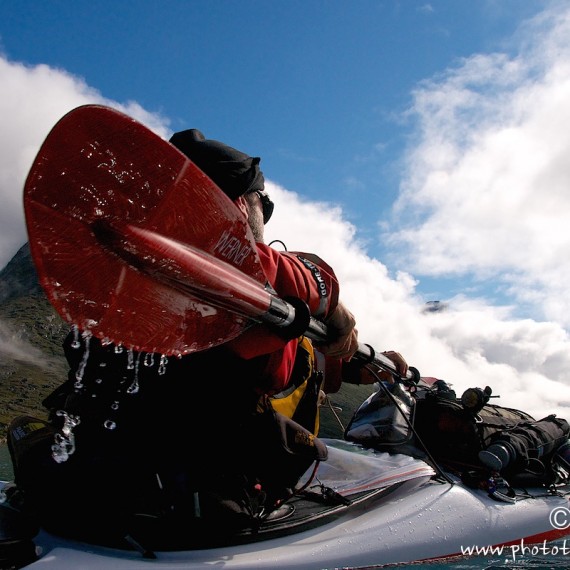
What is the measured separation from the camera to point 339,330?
11.1ft

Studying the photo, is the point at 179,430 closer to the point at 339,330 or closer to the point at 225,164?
the point at 339,330

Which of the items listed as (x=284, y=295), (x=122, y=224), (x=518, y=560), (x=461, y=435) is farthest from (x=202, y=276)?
(x=461, y=435)

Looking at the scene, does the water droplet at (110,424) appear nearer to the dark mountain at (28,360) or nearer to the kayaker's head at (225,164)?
the kayaker's head at (225,164)

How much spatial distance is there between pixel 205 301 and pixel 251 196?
0.97 m

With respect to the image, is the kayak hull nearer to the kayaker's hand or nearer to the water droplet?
the water droplet

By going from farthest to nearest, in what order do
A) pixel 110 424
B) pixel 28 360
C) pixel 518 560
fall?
pixel 28 360 < pixel 518 560 < pixel 110 424

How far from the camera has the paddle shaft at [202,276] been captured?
243 centimetres

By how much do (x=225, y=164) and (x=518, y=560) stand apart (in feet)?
13.2

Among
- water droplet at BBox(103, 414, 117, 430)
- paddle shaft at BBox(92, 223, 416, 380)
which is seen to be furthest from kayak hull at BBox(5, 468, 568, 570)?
paddle shaft at BBox(92, 223, 416, 380)

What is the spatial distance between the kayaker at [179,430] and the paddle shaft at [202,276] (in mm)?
162

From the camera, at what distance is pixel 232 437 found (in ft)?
10.4

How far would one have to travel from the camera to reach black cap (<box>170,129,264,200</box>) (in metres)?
3.05

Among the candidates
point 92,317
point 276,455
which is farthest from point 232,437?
point 92,317

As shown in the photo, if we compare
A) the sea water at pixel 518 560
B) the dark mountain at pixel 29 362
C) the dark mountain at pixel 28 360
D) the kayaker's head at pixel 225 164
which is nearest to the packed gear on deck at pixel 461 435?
the sea water at pixel 518 560
